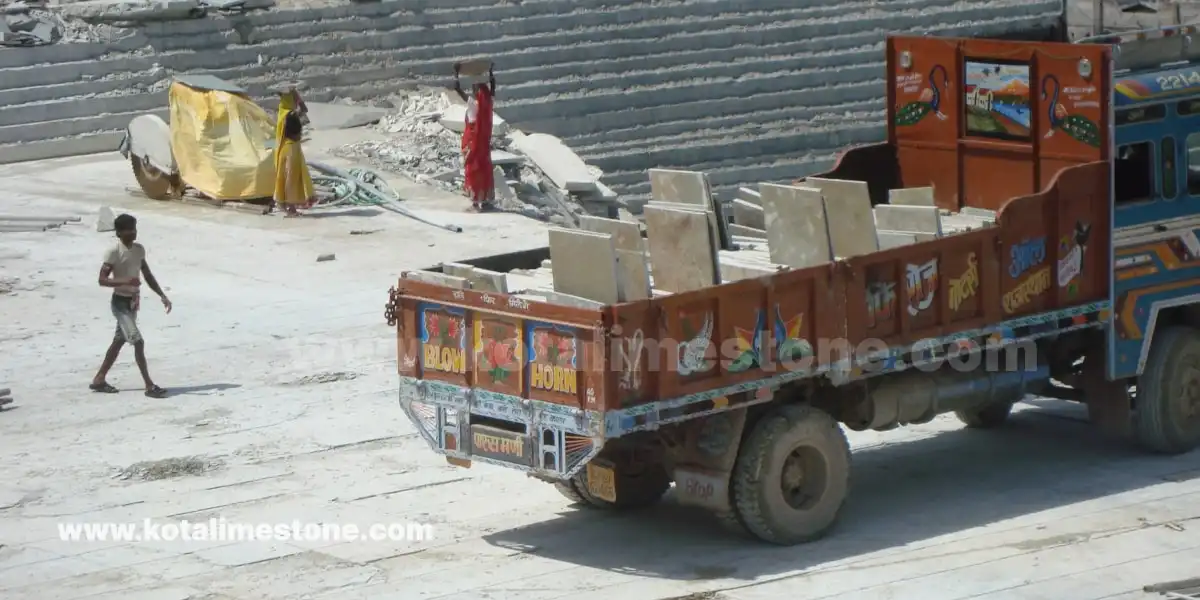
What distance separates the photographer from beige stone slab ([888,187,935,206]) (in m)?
12.9

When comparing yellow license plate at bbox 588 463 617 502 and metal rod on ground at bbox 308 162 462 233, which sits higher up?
metal rod on ground at bbox 308 162 462 233

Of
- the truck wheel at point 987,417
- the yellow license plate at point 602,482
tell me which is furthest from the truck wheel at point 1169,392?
the yellow license plate at point 602,482

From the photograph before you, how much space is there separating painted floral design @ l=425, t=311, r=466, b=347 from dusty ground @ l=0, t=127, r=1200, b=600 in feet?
4.11

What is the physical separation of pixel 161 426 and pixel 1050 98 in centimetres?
703

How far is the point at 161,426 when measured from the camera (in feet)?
45.7

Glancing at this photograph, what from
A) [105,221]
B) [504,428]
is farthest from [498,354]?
[105,221]

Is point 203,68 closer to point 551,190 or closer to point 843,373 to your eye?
point 551,190

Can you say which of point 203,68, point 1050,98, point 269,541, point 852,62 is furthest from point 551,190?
point 269,541

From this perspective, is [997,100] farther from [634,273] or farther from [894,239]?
[634,273]

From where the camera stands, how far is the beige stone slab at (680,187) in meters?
12.3

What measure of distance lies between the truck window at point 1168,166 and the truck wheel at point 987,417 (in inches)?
84.2

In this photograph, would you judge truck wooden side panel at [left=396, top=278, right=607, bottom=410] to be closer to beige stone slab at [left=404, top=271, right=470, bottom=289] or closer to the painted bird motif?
beige stone slab at [left=404, top=271, right=470, bottom=289]

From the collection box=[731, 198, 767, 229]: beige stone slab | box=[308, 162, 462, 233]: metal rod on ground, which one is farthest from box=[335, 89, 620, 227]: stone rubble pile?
box=[731, 198, 767, 229]: beige stone slab

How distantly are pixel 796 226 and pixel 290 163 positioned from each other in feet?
34.7
